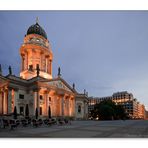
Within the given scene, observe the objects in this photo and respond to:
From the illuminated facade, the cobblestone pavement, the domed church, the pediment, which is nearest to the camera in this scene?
the cobblestone pavement

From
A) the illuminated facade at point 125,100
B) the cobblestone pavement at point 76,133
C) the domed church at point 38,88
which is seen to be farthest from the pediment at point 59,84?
the cobblestone pavement at point 76,133

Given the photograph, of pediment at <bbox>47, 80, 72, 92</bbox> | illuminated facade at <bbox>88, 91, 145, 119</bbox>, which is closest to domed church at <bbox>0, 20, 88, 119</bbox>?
pediment at <bbox>47, 80, 72, 92</bbox>

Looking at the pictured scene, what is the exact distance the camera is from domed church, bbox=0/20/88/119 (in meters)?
36.1

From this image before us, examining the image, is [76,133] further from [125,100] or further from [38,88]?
[125,100]

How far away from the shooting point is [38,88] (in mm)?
39531

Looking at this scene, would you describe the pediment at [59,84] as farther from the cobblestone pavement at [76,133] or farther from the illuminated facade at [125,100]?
the cobblestone pavement at [76,133]

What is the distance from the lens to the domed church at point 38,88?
118 ft

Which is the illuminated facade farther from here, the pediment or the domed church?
the pediment


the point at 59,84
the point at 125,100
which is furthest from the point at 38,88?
the point at 125,100

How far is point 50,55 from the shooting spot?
177 ft

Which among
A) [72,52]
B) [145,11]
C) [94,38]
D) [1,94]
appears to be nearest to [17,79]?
[1,94]

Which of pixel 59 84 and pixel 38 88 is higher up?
pixel 59 84

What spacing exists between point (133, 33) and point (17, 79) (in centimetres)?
2807

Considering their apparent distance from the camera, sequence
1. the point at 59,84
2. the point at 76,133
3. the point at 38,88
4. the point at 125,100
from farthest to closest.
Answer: the point at 125,100 → the point at 59,84 → the point at 38,88 → the point at 76,133
